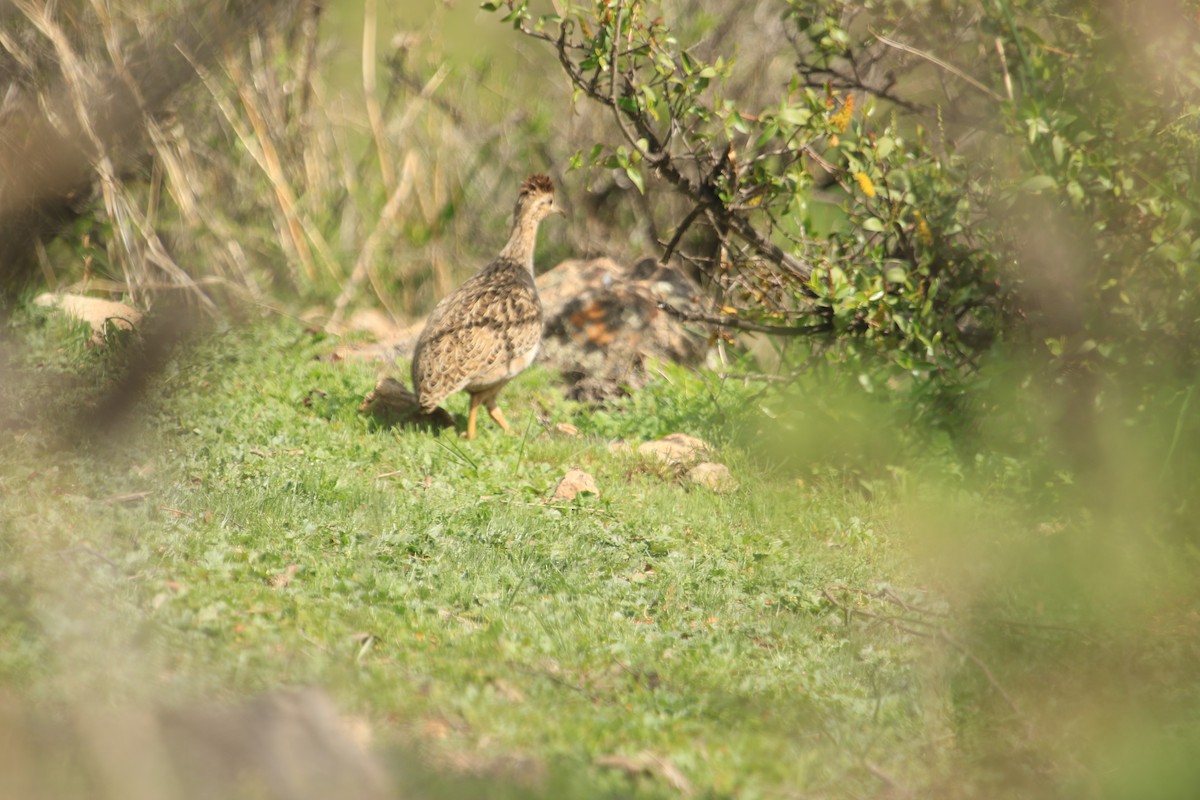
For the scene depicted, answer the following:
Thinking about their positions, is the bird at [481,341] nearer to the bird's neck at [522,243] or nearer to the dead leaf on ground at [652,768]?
the bird's neck at [522,243]

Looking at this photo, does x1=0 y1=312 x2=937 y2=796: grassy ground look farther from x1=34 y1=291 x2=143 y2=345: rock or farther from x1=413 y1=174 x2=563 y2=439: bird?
x1=34 y1=291 x2=143 y2=345: rock

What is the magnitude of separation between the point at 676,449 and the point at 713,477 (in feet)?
1.71

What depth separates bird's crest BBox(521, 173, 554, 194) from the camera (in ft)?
33.3

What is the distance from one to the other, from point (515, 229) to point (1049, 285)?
4.42 m

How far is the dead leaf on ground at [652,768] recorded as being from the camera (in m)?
4.16

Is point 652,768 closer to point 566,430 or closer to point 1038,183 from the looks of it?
point 1038,183

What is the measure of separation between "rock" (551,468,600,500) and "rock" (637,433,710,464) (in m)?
0.85

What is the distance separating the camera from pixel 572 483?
7516 millimetres

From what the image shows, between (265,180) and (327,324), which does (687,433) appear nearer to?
(327,324)

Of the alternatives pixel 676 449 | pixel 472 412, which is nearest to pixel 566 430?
pixel 472 412

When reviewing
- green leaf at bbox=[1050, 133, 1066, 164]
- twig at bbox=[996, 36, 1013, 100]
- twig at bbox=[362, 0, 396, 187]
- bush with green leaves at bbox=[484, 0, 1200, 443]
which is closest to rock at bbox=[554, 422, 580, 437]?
bush with green leaves at bbox=[484, 0, 1200, 443]

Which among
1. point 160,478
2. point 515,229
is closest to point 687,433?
point 515,229

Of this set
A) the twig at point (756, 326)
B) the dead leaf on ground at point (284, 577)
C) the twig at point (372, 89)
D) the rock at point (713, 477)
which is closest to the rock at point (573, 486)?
the rock at point (713, 477)

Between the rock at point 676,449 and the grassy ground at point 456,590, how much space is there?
0.17 metres
